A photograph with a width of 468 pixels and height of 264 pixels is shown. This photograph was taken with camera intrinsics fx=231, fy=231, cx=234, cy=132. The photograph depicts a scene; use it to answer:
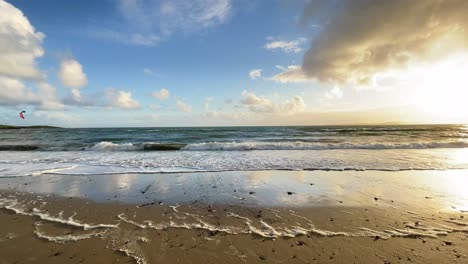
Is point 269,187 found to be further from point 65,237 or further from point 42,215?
point 42,215

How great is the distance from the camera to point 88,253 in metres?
3.42

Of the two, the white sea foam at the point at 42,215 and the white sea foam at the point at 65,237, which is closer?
the white sea foam at the point at 65,237

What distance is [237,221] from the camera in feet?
14.9

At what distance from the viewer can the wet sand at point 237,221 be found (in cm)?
339

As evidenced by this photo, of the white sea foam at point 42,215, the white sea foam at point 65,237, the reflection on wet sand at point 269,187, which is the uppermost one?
the white sea foam at point 65,237

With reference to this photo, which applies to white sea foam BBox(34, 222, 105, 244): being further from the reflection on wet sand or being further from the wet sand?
the reflection on wet sand

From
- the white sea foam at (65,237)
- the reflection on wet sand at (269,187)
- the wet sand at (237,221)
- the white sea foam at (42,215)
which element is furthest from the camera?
the reflection on wet sand at (269,187)

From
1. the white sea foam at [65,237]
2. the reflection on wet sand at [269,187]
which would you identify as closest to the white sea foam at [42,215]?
the white sea foam at [65,237]

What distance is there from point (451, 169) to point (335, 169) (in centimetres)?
468

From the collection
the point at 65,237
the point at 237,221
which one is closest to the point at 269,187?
the point at 237,221

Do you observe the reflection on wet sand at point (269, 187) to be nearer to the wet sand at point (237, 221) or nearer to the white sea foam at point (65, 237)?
the wet sand at point (237, 221)

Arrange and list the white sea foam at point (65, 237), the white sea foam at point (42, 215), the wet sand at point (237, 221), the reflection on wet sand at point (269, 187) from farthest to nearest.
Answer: the reflection on wet sand at point (269, 187)
the white sea foam at point (42, 215)
the white sea foam at point (65, 237)
the wet sand at point (237, 221)

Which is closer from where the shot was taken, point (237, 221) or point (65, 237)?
point (65, 237)

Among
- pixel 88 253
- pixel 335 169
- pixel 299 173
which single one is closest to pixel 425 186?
pixel 335 169
